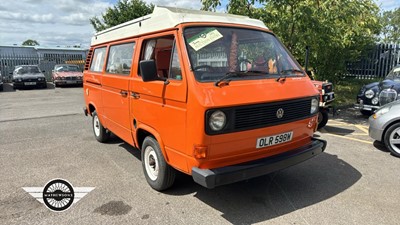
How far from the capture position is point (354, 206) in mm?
3650

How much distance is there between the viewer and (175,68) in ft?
11.8

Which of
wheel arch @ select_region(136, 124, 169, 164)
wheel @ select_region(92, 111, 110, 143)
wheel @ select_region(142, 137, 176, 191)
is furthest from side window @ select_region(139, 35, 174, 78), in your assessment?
wheel @ select_region(92, 111, 110, 143)

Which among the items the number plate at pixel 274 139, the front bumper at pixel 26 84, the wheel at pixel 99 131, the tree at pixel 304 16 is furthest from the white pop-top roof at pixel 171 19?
the front bumper at pixel 26 84

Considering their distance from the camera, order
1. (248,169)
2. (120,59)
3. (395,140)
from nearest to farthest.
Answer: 1. (248,169)
2. (120,59)
3. (395,140)

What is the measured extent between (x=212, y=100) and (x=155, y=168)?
1581 millimetres

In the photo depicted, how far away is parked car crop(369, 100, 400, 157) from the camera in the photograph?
5.43m

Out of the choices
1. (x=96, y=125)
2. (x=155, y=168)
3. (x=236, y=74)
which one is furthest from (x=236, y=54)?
(x=96, y=125)

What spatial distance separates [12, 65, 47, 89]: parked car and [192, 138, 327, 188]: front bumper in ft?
62.8

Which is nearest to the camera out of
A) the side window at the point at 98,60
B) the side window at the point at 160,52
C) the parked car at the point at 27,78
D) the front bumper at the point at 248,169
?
the front bumper at the point at 248,169

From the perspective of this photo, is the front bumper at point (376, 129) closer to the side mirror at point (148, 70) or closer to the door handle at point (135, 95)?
the side mirror at point (148, 70)

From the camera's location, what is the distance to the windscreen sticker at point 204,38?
11.7 feet

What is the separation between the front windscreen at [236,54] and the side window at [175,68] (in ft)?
0.58

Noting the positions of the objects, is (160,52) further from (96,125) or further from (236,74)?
(96,125)
